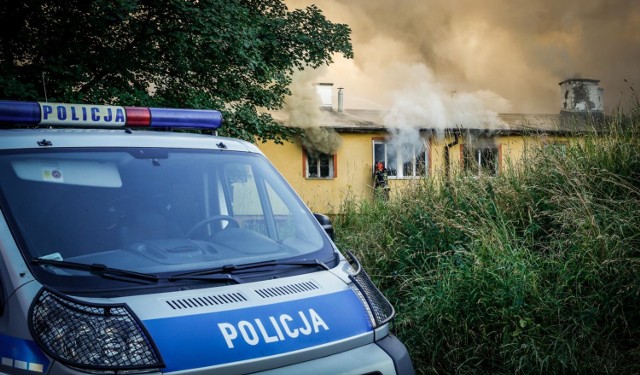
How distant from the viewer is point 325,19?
17734 mm

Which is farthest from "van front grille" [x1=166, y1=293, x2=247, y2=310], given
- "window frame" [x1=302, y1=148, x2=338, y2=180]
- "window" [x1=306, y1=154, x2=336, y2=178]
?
"window" [x1=306, y1=154, x2=336, y2=178]

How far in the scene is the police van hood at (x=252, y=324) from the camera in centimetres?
254

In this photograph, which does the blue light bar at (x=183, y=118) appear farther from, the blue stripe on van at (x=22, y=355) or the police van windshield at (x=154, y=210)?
the blue stripe on van at (x=22, y=355)

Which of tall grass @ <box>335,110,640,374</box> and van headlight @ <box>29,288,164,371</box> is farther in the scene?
tall grass @ <box>335,110,640,374</box>

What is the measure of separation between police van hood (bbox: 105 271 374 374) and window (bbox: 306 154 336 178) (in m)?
21.7

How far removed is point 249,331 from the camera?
2654 millimetres

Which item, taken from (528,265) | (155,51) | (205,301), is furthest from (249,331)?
(155,51)

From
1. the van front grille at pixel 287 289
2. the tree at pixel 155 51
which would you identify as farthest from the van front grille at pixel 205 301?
the tree at pixel 155 51

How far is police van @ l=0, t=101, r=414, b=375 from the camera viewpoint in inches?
98.3

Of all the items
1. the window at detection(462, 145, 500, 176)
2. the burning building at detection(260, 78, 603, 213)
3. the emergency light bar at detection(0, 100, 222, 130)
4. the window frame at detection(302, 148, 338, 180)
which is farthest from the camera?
the window frame at detection(302, 148, 338, 180)

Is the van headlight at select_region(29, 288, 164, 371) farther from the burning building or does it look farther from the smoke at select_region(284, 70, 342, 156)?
the smoke at select_region(284, 70, 342, 156)

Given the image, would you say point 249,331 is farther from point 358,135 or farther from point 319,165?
point 358,135

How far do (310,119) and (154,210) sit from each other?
20.7m

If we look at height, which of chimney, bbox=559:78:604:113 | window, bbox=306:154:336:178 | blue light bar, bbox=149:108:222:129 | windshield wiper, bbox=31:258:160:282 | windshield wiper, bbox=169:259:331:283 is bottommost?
window, bbox=306:154:336:178
